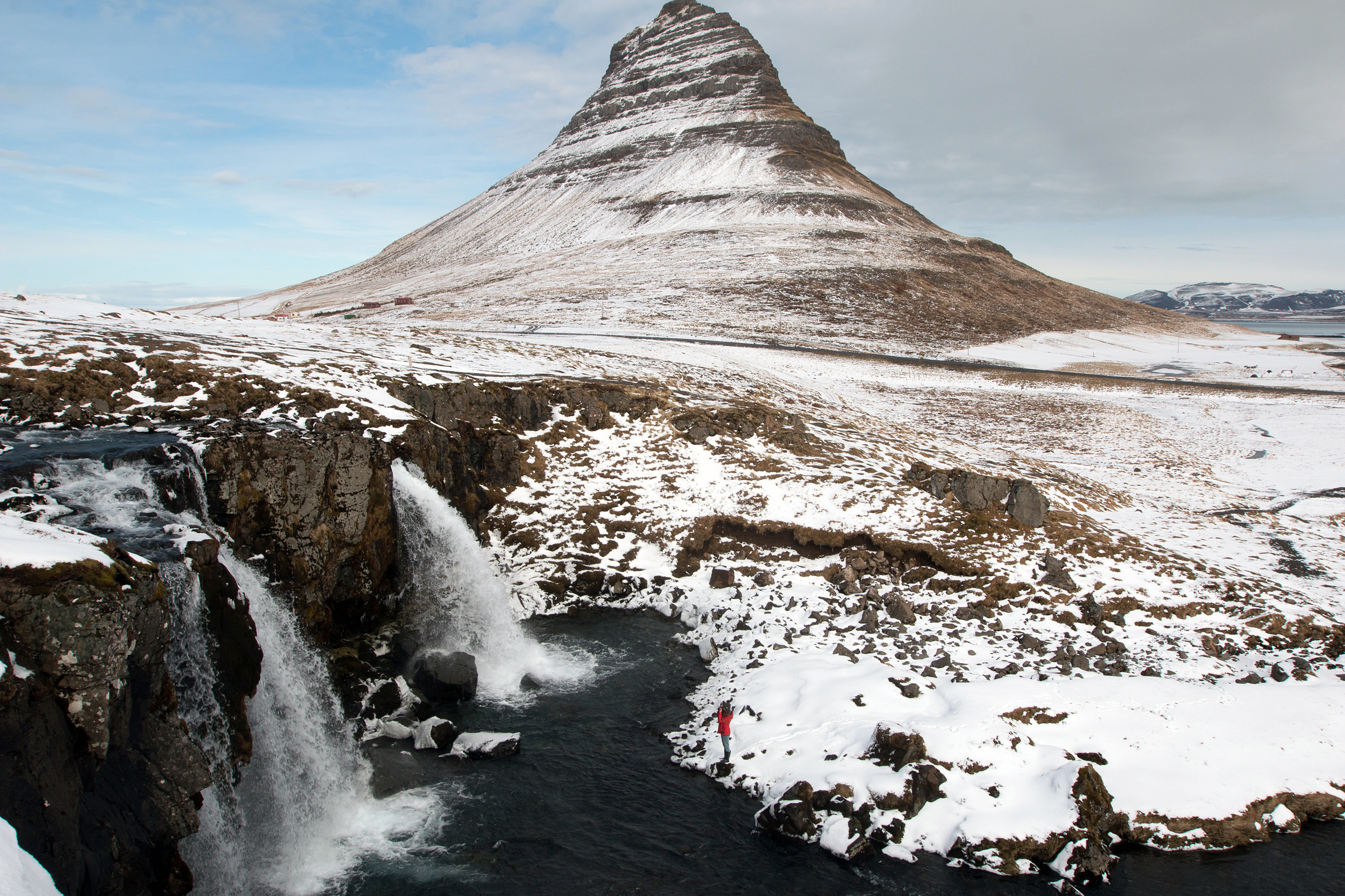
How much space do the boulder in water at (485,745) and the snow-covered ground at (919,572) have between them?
10.2 feet

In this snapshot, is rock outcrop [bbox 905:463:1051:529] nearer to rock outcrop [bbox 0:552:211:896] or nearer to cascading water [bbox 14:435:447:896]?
cascading water [bbox 14:435:447:896]

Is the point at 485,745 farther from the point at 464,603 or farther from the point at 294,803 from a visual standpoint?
the point at 464,603

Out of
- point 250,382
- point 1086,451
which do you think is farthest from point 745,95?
point 250,382

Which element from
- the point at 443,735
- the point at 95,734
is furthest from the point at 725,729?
the point at 95,734

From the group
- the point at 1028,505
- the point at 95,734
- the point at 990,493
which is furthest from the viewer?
the point at 990,493

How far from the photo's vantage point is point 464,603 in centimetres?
1688

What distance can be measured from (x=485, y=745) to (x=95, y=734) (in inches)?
261

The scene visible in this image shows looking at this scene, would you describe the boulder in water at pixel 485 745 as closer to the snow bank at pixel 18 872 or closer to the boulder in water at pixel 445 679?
the boulder in water at pixel 445 679

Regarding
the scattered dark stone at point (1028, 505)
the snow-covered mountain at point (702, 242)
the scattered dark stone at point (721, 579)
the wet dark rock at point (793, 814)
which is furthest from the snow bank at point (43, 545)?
the snow-covered mountain at point (702, 242)

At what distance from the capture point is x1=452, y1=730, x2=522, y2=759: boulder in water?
42.2 ft

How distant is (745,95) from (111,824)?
154 meters

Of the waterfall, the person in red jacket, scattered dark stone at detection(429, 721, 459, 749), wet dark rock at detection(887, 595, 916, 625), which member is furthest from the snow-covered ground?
scattered dark stone at detection(429, 721, 459, 749)

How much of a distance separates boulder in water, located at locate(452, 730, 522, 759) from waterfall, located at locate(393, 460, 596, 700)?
179cm

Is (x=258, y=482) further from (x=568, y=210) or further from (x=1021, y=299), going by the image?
(x=568, y=210)
